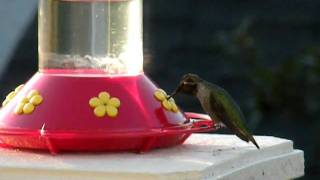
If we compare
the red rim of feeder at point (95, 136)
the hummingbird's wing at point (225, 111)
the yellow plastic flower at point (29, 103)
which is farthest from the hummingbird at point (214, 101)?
the yellow plastic flower at point (29, 103)

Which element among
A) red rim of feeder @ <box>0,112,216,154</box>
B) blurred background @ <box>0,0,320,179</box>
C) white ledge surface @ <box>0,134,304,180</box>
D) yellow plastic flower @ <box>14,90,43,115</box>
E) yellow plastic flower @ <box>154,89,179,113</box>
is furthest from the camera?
blurred background @ <box>0,0,320,179</box>

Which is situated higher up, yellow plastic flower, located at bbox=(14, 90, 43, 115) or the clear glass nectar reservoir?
the clear glass nectar reservoir

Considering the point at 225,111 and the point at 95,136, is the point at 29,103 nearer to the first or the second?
the point at 95,136

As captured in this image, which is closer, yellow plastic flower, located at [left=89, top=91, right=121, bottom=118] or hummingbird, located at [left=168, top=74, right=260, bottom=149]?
yellow plastic flower, located at [left=89, top=91, right=121, bottom=118]

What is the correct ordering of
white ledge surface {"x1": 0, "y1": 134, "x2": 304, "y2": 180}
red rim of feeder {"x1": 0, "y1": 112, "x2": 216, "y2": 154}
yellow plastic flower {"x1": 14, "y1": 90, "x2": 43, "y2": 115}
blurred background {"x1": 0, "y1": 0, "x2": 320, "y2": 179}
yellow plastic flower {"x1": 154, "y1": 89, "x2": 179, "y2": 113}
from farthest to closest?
blurred background {"x1": 0, "y1": 0, "x2": 320, "y2": 179}, yellow plastic flower {"x1": 154, "y1": 89, "x2": 179, "y2": 113}, yellow plastic flower {"x1": 14, "y1": 90, "x2": 43, "y2": 115}, red rim of feeder {"x1": 0, "y1": 112, "x2": 216, "y2": 154}, white ledge surface {"x1": 0, "y1": 134, "x2": 304, "y2": 180}

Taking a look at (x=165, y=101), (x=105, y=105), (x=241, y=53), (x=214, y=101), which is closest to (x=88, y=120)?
(x=105, y=105)

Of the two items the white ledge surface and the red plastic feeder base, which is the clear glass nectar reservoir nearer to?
the red plastic feeder base

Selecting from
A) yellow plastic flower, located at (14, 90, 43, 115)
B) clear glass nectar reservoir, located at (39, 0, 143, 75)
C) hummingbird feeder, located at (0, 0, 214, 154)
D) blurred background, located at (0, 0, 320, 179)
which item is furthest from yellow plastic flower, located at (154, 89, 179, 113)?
blurred background, located at (0, 0, 320, 179)

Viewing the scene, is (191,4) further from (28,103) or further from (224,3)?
(28,103)

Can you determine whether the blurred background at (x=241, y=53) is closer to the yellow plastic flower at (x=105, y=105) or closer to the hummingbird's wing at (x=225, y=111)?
the hummingbird's wing at (x=225, y=111)
